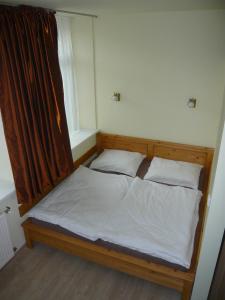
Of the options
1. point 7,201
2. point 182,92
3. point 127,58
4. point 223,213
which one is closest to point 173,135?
point 182,92

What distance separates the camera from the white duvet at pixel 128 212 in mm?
2010

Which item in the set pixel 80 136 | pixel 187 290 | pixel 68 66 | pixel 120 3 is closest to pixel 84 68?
pixel 68 66

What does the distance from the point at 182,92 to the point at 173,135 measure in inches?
23.5

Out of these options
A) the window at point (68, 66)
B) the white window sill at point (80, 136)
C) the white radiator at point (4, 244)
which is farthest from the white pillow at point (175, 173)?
the white radiator at point (4, 244)

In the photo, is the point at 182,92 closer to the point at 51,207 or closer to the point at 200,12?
the point at 200,12

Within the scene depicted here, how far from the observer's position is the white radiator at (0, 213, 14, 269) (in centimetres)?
214

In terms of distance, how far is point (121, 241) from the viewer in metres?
2.06

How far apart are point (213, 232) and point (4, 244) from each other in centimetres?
180

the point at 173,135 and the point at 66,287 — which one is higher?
the point at 173,135

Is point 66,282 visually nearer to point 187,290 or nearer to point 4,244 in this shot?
point 4,244

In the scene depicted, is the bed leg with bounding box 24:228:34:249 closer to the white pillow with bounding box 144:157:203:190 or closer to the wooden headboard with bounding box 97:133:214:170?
the white pillow with bounding box 144:157:203:190

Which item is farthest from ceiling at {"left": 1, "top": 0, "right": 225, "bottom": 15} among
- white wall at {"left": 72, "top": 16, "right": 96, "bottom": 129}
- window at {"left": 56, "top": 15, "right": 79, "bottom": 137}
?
white wall at {"left": 72, "top": 16, "right": 96, "bottom": 129}

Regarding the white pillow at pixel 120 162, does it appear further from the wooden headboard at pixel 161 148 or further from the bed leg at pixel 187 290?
the bed leg at pixel 187 290

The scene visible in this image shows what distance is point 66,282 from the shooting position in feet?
7.07
